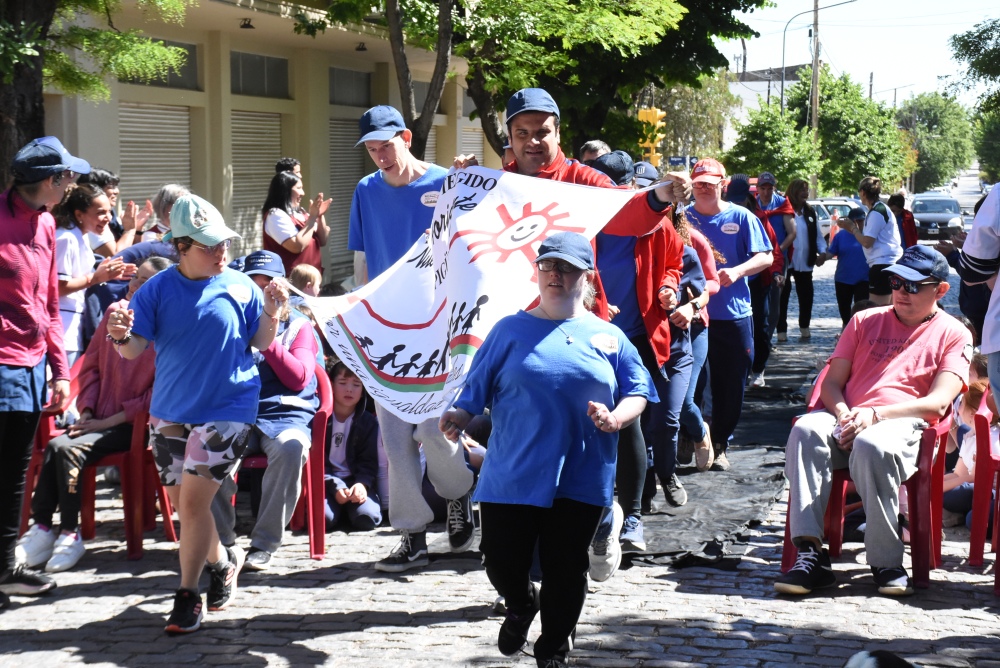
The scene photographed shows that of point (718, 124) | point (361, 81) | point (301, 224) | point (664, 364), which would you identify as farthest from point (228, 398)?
point (718, 124)

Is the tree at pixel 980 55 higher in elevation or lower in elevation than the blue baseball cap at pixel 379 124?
higher

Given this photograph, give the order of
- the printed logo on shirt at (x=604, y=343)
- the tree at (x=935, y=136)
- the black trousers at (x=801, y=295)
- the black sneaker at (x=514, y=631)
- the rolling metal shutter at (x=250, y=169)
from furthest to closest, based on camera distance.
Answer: the tree at (x=935, y=136)
the rolling metal shutter at (x=250, y=169)
the black trousers at (x=801, y=295)
the black sneaker at (x=514, y=631)
the printed logo on shirt at (x=604, y=343)

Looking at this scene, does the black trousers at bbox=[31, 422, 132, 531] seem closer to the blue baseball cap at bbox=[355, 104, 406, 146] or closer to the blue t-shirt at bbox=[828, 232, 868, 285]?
the blue baseball cap at bbox=[355, 104, 406, 146]

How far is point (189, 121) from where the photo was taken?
16250mm

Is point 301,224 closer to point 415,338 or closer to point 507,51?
point 415,338

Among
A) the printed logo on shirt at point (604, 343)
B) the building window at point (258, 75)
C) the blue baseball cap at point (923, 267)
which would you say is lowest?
the printed logo on shirt at point (604, 343)

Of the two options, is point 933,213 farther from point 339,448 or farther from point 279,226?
point 339,448

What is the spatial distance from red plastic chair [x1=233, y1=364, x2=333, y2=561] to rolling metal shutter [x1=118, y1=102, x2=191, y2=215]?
8.30 metres

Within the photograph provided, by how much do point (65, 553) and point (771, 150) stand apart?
43.6m

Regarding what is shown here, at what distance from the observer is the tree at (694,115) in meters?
48.3

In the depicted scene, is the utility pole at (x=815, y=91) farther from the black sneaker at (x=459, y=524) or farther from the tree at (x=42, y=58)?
the black sneaker at (x=459, y=524)

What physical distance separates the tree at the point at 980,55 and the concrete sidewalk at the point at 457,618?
2391cm

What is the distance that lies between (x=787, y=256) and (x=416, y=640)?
9.97 meters

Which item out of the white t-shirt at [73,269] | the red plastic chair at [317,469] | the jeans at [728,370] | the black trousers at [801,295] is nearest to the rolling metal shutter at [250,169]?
the black trousers at [801,295]
